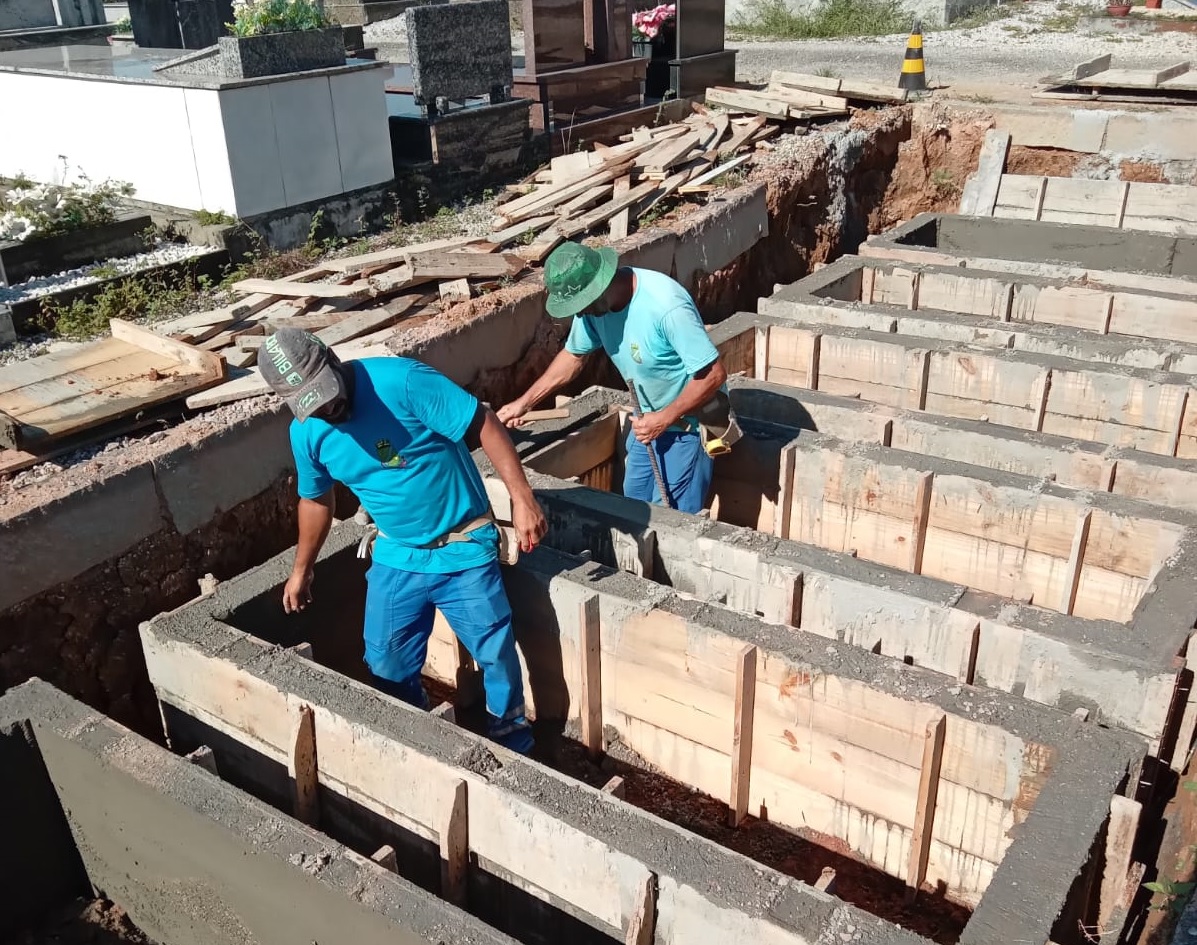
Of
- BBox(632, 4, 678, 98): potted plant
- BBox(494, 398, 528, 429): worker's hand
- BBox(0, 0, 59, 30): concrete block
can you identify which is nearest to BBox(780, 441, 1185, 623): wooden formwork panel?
BBox(494, 398, 528, 429): worker's hand

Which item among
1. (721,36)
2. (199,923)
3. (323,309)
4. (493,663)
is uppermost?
(721,36)

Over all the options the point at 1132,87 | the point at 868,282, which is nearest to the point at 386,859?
the point at 868,282

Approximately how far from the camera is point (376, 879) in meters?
3.25

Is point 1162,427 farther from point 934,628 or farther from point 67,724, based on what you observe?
point 67,724

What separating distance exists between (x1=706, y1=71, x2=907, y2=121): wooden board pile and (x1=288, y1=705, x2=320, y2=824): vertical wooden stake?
10.4 m

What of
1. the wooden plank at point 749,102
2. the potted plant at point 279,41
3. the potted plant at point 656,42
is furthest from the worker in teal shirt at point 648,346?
the potted plant at point 656,42

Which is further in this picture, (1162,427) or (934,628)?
(1162,427)

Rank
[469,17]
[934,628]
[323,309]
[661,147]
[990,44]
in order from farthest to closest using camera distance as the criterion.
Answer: [990,44] < [661,147] < [469,17] < [323,309] < [934,628]

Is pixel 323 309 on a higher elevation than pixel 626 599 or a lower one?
higher

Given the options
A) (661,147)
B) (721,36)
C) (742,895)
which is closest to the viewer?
(742,895)

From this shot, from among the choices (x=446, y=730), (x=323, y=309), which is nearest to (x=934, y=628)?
(x=446, y=730)

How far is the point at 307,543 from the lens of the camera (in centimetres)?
443

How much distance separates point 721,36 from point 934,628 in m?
11.3

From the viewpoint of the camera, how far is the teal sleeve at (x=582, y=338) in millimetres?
5449
